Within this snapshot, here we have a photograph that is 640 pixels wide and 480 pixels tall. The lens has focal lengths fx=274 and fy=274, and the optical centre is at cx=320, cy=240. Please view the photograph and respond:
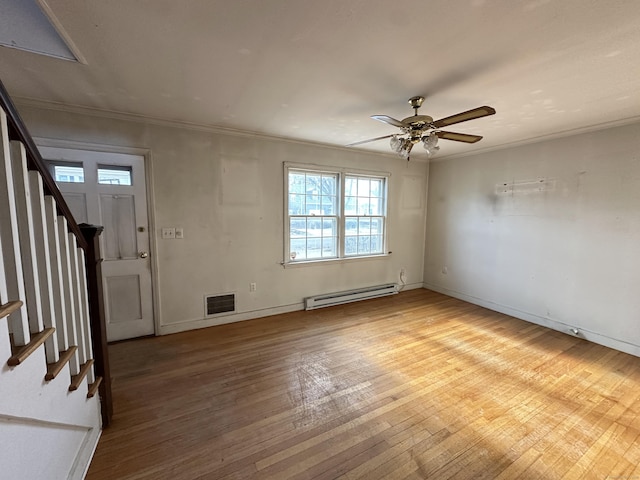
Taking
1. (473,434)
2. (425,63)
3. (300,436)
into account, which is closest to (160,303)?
(300,436)

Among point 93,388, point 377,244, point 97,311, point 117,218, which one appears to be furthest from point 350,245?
point 93,388

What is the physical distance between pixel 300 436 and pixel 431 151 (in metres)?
2.46

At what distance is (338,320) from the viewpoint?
148 inches

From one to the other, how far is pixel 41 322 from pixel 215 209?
7.55 ft

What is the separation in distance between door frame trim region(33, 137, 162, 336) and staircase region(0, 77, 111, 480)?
1.41 m

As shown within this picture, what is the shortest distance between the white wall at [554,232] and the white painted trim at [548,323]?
0.01 metres

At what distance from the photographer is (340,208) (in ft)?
14.2

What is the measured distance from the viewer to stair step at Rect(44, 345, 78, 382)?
126cm

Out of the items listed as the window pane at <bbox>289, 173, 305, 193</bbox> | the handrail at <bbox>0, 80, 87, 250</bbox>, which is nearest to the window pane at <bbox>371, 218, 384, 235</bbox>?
the window pane at <bbox>289, 173, 305, 193</bbox>

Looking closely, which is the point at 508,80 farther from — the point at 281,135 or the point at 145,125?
the point at 145,125

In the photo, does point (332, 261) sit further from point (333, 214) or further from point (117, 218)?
point (117, 218)

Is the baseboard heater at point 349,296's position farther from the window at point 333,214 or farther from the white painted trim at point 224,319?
the window at point 333,214

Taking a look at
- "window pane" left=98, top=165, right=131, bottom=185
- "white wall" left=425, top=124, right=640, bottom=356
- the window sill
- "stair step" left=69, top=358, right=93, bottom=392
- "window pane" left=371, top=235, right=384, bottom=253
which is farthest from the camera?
"window pane" left=371, top=235, right=384, bottom=253

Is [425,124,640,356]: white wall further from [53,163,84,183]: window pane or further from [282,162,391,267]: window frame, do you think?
[53,163,84,183]: window pane
